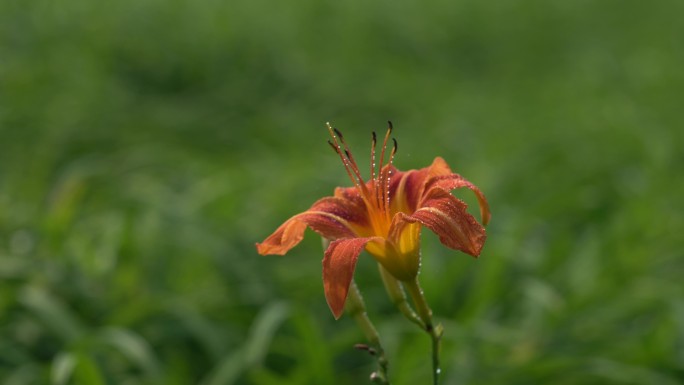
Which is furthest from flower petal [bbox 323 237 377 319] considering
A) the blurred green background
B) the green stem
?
the blurred green background

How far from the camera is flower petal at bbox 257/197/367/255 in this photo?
1298 mm

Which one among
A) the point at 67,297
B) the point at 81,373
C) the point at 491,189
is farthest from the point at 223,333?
the point at 491,189

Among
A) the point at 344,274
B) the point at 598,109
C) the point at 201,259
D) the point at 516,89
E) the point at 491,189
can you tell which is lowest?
the point at 344,274

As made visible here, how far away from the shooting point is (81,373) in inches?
83.7

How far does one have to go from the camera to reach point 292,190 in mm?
3857

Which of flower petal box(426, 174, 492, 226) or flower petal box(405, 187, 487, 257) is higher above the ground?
flower petal box(426, 174, 492, 226)

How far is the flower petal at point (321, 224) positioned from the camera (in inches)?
51.1

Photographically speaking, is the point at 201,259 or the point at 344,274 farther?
the point at 201,259

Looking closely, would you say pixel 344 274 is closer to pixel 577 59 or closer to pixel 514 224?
pixel 514 224

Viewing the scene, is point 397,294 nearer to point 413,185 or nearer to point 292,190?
point 413,185

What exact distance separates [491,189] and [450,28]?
14.0ft

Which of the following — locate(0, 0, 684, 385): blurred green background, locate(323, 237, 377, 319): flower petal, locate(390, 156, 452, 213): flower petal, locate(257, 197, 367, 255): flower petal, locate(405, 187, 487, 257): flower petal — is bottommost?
locate(323, 237, 377, 319): flower petal

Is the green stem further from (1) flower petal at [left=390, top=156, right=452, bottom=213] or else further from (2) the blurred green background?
(2) the blurred green background

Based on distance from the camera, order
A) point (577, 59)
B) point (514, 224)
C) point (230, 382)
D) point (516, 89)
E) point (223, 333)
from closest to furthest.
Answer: point (230, 382) → point (223, 333) → point (514, 224) → point (516, 89) → point (577, 59)
